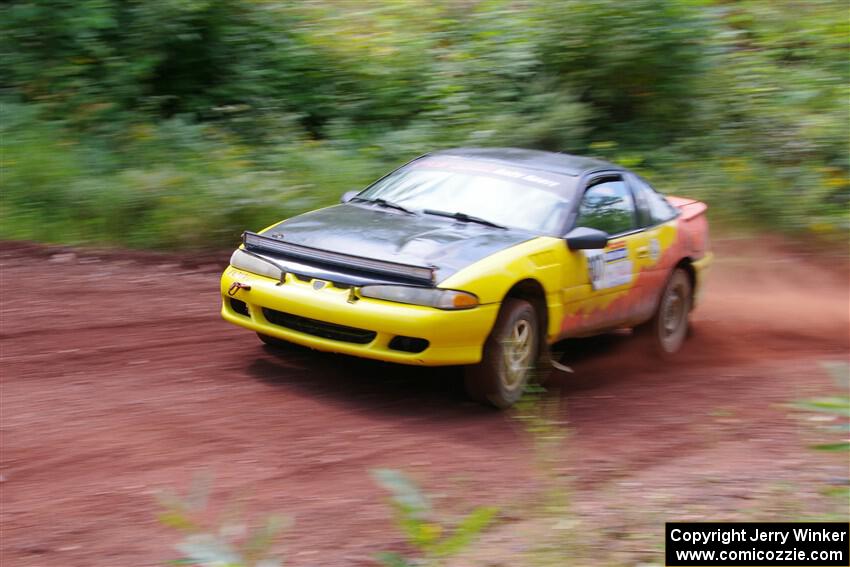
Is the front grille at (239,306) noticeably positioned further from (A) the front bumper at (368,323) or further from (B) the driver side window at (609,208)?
(B) the driver side window at (609,208)

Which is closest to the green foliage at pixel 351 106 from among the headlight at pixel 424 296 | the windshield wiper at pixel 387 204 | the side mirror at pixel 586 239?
the windshield wiper at pixel 387 204

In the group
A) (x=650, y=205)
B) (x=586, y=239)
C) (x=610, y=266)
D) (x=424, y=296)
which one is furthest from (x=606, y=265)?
(x=424, y=296)

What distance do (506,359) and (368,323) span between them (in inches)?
37.5

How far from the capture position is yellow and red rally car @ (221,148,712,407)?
239 inches

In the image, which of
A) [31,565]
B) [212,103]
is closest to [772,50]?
[212,103]

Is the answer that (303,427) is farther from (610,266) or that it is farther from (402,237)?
(610,266)

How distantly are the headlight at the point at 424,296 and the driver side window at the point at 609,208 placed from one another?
1.47 m

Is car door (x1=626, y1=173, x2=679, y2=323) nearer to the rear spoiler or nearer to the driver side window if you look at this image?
the driver side window

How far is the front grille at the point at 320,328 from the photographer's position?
6.14 meters

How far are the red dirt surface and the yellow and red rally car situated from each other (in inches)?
16.6

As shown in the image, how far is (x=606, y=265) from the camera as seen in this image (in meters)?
7.25

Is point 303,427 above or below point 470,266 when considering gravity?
below

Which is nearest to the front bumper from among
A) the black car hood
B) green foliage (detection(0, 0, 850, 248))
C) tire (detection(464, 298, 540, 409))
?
tire (detection(464, 298, 540, 409))

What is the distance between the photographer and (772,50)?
15.9 m
